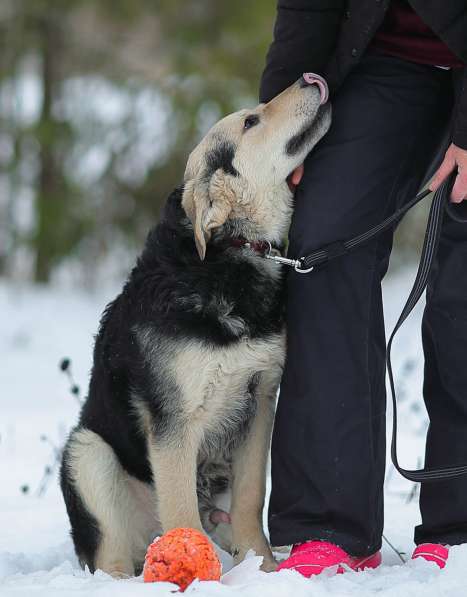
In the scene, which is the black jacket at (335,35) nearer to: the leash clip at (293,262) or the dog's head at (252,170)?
the dog's head at (252,170)

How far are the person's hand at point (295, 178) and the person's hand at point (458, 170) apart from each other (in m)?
0.55


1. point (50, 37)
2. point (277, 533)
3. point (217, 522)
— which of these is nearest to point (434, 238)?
point (277, 533)

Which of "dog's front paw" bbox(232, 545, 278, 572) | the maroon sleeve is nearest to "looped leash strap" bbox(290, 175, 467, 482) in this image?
the maroon sleeve

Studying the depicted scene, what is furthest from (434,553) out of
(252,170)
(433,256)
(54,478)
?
(54,478)

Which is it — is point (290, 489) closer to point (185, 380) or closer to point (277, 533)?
point (277, 533)

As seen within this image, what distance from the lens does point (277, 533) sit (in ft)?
10.2

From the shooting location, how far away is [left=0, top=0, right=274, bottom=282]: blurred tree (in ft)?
33.0

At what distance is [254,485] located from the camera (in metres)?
3.34

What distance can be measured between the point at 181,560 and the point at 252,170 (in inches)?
59.6

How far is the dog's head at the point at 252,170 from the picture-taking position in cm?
327

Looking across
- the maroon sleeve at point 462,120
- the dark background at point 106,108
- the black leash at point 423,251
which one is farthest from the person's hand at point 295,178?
the dark background at point 106,108

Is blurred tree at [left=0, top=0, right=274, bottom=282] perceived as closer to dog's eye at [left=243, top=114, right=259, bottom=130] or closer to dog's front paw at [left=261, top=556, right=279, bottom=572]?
dog's eye at [left=243, top=114, right=259, bottom=130]

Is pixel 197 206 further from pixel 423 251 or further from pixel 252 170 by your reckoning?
pixel 423 251

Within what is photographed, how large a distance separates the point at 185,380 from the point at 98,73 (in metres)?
8.68
